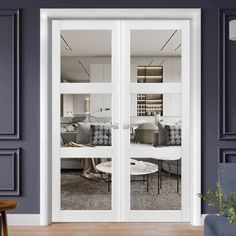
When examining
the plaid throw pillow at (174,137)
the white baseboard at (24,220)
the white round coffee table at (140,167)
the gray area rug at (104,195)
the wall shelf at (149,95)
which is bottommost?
the white baseboard at (24,220)

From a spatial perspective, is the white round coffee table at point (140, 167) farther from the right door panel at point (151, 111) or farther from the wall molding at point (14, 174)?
the wall molding at point (14, 174)

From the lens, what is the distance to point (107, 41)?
378cm

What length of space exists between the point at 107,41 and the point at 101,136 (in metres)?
0.96

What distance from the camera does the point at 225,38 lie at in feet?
12.0

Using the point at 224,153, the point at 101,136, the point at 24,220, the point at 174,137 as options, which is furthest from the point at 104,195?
the point at 224,153

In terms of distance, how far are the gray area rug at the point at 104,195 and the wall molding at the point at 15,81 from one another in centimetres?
64

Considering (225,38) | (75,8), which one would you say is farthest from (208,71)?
(75,8)

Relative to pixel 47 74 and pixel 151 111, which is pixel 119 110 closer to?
pixel 151 111

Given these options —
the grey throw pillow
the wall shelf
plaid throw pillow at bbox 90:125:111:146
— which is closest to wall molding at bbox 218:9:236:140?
the wall shelf

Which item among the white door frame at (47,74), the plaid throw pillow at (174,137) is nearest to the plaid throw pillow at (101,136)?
the white door frame at (47,74)

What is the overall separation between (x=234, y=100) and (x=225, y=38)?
23.9 inches

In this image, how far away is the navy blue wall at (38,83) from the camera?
3.66 m

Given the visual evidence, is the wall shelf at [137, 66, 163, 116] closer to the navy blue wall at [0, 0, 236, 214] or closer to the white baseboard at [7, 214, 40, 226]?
the navy blue wall at [0, 0, 236, 214]

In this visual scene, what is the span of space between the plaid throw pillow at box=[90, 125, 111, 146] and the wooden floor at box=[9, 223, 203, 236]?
2.63 ft
